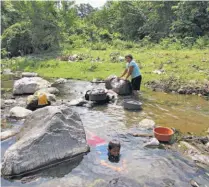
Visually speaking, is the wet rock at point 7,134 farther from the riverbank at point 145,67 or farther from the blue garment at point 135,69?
the riverbank at point 145,67

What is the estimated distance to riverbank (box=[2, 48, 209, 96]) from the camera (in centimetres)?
1454

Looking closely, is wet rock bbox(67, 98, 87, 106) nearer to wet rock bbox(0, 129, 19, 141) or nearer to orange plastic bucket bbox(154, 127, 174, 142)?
wet rock bbox(0, 129, 19, 141)

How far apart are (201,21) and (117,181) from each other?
23.7m

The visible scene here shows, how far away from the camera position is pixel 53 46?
25891mm

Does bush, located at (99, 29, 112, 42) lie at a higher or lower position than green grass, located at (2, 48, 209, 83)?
higher

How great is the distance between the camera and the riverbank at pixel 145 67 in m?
14.5

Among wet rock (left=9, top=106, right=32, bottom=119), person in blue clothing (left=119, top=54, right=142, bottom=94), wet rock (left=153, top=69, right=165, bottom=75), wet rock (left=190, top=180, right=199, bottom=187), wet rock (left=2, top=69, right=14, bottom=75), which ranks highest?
person in blue clothing (left=119, top=54, right=142, bottom=94)

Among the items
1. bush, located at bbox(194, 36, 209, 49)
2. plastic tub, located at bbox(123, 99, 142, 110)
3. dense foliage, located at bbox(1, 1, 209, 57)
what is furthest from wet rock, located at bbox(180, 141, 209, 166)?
dense foliage, located at bbox(1, 1, 209, 57)

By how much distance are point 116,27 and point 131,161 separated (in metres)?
28.4

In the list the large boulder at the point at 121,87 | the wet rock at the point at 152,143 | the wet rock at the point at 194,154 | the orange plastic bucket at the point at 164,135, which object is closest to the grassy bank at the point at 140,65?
the large boulder at the point at 121,87

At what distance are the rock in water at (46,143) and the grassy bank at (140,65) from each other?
8.90 meters

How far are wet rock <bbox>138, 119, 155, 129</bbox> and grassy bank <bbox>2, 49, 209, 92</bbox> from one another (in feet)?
19.6

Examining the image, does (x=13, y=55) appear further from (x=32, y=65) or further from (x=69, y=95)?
(x=69, y=95)

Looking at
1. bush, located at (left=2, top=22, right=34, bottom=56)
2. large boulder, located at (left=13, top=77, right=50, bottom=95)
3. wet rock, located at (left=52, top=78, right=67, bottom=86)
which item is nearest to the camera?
large boulder, located at (left=13, top=77, right=50, bottom=95)
